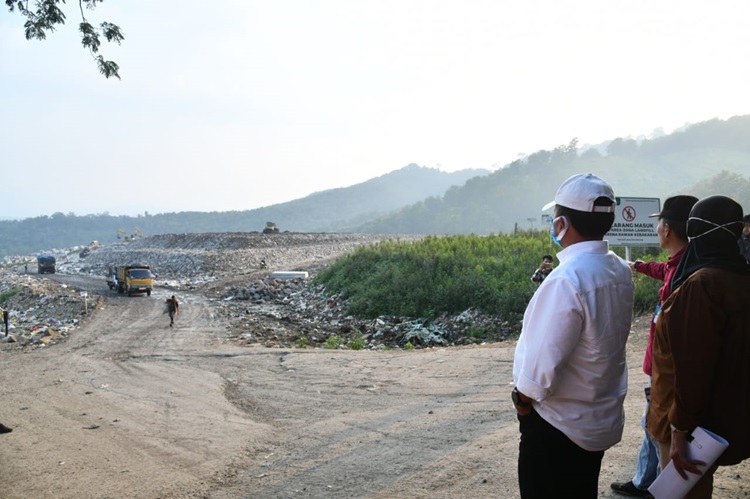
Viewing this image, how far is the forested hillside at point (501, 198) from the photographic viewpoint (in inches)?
3440

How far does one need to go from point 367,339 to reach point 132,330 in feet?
22.9

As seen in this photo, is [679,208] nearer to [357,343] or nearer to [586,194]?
[586,194]

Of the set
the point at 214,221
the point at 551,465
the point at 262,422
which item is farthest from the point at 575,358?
the point at 214,221

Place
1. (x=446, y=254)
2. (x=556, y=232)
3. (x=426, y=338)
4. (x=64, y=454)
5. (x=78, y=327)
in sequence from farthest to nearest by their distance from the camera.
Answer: (x=446, y=254), (x=78, y=327), (x=426, y=338), (x=64, y=454), (x=556, y=232)

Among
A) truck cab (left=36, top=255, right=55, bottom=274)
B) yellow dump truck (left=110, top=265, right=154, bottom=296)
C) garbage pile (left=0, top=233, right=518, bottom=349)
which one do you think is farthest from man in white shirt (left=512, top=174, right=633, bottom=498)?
truck cab (left=36, top=255, right=55, bottom=274)

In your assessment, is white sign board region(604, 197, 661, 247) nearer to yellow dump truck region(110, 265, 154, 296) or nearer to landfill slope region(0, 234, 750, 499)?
landfill slope region(0, 234, 750, 499)

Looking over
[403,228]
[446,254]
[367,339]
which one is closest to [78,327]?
[367,339]

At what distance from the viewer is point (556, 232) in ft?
9.07

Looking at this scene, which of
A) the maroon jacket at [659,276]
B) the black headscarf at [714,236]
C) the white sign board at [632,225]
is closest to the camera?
the black headscarf at [714,236]

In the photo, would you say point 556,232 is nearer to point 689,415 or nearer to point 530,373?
point 530,373

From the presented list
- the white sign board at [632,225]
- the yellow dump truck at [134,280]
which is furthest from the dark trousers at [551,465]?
the yellow dump truck at [134,280]

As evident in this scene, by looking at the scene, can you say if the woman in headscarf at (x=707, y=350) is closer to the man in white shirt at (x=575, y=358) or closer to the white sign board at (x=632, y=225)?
the man in white shirt at (x=575, y=358)

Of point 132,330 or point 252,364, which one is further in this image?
point 132,330

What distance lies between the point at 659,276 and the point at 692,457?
1917 mm
